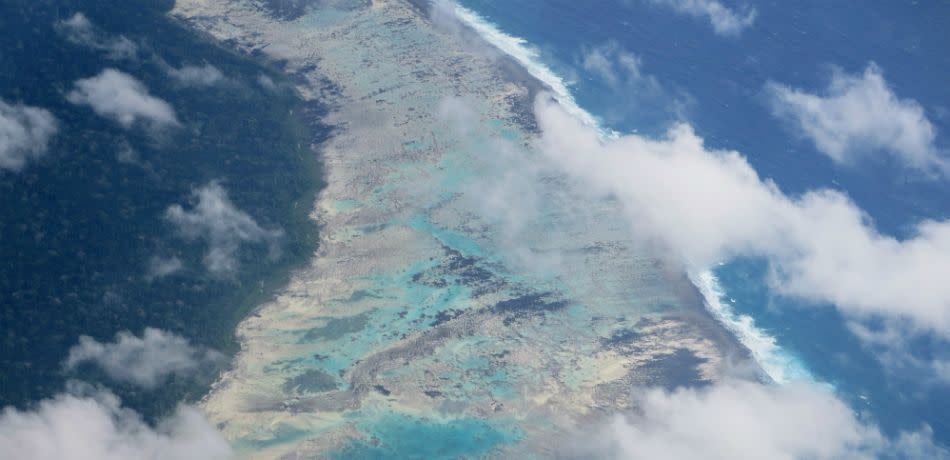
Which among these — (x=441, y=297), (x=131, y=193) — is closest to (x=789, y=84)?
(x=441, y=297)

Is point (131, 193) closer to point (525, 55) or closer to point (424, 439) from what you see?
point (424, 439)

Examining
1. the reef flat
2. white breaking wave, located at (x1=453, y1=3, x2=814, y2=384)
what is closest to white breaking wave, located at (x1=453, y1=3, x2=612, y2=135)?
white breaking wave, located at (x1=453, y1=3, x2=814, y2=384)

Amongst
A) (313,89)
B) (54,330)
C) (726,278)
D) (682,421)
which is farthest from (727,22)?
(54,330)

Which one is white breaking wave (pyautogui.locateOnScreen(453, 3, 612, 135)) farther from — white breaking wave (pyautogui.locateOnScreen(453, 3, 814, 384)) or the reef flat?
the reef flat

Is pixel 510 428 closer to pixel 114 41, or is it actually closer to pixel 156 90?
pixel 156 90

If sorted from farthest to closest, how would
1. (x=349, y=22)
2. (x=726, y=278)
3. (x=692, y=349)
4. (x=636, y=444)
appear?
1. (x=349, y=22)
2. (x=726, y=278)
3. (x=692, y=349)
4. (x=636, y=444)

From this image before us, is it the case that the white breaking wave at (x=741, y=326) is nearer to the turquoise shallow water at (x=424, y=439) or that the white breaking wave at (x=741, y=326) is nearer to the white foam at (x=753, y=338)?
the white foam at (x=753, y=338)
